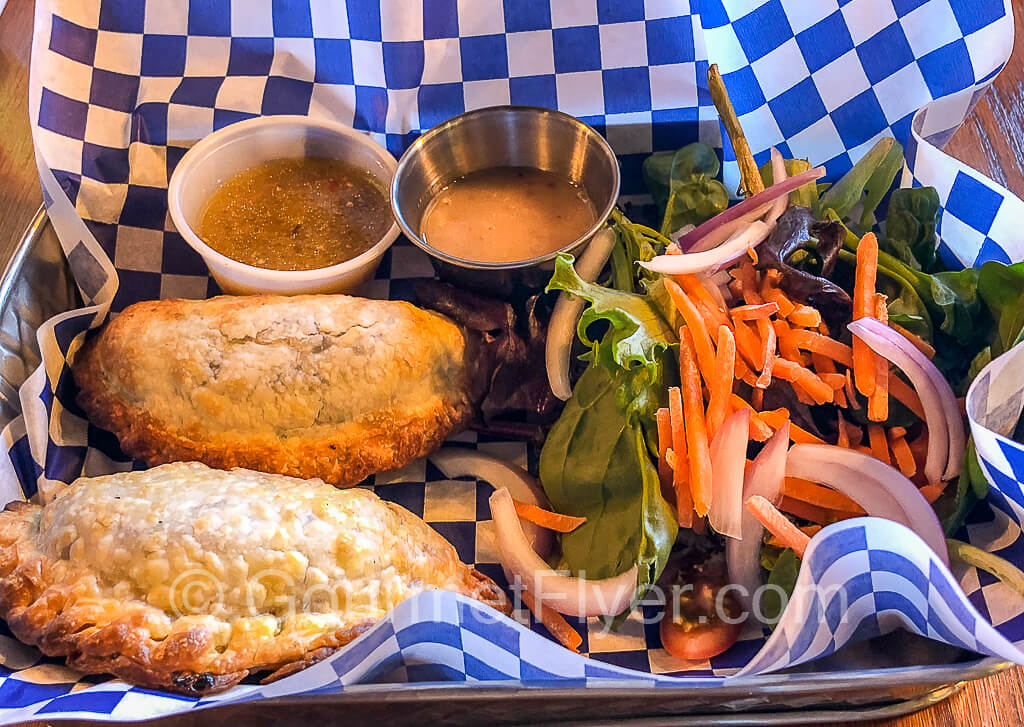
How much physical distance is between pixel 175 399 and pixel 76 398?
0.36m

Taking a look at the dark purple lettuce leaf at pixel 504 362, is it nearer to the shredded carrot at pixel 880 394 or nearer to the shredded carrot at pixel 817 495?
the shredded carrot at pixel 817 495

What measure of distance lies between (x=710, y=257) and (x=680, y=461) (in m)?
0.56

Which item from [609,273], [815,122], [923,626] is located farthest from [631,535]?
[815,122]

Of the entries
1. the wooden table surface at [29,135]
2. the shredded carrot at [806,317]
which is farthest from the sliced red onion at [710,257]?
the wooden table surface at [29,135]

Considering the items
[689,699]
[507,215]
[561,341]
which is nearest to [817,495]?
[689,699]

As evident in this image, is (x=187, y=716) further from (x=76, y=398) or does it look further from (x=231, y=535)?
(x=76, y=398)

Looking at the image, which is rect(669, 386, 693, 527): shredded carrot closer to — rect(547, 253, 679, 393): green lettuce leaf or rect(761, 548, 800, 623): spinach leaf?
rect(547, 253, 679, 393): green lettuce leaf

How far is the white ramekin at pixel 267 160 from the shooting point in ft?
8.76

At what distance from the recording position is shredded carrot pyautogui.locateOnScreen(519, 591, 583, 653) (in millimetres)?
2258

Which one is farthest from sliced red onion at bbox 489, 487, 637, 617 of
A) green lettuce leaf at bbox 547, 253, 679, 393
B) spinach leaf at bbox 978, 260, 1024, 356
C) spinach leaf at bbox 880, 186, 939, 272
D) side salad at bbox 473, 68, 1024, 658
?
spinach leaf at bbox 880, 186, 939, 272

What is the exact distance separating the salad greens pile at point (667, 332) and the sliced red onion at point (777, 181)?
4 cm

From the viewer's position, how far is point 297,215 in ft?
9.53

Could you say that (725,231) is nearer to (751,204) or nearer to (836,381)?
(751,204)

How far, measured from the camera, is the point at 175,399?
2426mm
